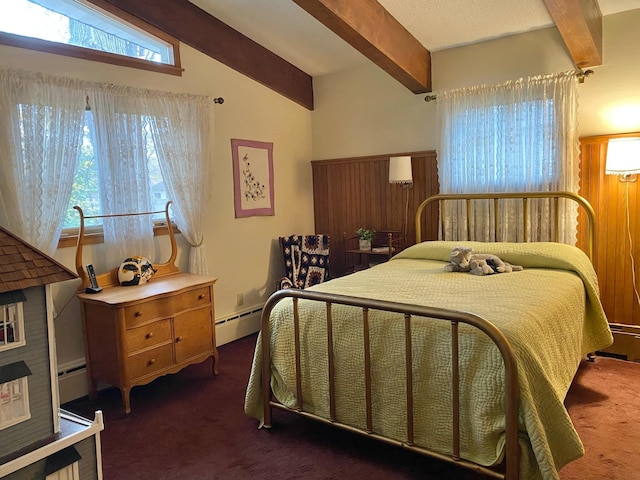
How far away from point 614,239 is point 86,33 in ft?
12.2

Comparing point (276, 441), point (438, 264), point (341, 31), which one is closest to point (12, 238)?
point (276, 441)

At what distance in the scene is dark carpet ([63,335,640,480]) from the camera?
2143 mm

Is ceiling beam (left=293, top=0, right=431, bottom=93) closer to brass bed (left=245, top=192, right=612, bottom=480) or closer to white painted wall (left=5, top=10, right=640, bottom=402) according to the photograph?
white painted wall (left=5, top=10, right=640, bottom=402)

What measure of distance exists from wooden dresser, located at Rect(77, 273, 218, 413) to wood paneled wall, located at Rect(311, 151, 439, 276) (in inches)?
71.8

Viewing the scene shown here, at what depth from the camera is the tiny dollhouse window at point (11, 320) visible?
52.2 inches

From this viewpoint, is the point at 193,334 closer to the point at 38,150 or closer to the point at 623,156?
the point at 38,150

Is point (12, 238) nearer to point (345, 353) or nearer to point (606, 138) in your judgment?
point (345, 353)

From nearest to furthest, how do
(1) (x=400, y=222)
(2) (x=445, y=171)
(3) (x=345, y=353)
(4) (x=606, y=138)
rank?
(3) (x=345, y=353) → (4) (x=606, y=138) → (2) (x=445, y=171) → (1) (x=400, y=222)

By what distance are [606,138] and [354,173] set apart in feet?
6.64

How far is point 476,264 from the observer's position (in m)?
3.01

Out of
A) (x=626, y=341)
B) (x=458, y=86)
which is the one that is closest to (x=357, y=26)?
(x=458, y=86)

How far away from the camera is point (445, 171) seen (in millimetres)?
3945

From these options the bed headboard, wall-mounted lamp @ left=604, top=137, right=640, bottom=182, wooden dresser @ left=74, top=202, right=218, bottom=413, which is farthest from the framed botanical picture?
wall-mounted lamp @ left=604, top=137, right=640, bottom=182

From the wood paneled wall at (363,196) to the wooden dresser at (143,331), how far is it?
182 centimetres
